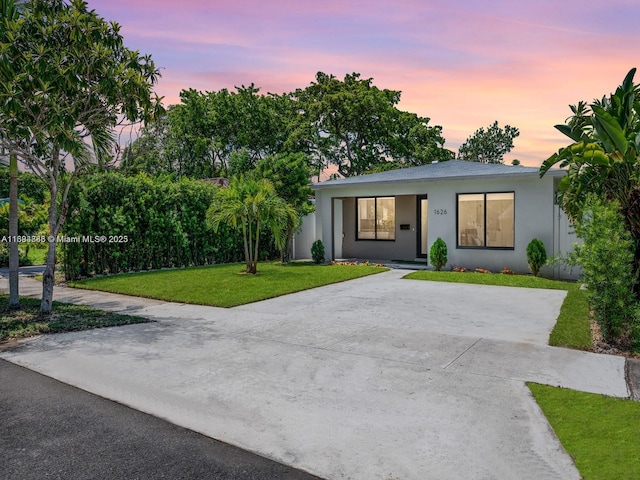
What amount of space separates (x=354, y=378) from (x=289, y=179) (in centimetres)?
1216

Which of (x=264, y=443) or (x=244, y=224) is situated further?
(x=244, y=224)

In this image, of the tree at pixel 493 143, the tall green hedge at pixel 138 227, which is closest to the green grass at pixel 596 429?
the tall green hedge at pixel 138 227

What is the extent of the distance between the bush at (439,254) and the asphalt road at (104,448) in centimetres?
1141

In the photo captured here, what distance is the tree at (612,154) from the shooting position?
7055 millimetres

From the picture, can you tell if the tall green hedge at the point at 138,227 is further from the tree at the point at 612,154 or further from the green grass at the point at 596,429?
the green grass at the point at 596,429

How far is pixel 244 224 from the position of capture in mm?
Result: 13070

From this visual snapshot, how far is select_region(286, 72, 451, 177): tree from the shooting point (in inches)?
1213

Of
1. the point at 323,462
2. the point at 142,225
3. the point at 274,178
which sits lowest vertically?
the point at 323,462

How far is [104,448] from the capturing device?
325 cm

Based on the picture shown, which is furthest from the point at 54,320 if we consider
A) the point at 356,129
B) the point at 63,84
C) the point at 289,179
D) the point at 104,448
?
the point at 356,129

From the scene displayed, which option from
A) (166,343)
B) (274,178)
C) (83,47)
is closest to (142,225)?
(274,178)

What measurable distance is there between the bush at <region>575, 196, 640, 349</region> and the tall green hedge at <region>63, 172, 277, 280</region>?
11457mm

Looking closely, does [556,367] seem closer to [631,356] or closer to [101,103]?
[631,356]

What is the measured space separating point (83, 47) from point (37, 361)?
15.5 ft
